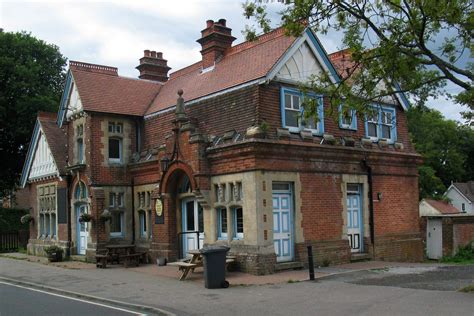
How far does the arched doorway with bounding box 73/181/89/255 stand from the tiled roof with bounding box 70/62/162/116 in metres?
3.45

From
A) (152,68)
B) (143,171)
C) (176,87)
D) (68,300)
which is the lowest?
(68,300)

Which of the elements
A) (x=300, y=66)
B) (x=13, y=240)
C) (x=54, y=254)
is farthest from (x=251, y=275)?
(x=13, y=240)

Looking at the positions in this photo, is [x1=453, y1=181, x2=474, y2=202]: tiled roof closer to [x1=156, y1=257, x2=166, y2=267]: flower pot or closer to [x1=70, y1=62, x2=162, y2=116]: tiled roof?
[x1=70, y1=62, x2=162, y2=116]: tiled roof

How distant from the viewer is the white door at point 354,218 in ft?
63.7

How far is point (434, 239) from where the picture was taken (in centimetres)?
2305

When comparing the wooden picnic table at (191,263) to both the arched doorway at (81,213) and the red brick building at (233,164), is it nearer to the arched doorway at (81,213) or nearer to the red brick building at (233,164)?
the red brick building at (233,164)

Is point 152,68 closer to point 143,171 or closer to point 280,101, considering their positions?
point 143,171

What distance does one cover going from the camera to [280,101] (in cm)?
1769

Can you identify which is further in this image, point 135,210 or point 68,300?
point 135,210

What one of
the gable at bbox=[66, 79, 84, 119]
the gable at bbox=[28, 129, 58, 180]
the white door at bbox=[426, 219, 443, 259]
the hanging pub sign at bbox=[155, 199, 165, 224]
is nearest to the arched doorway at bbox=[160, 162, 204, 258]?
the hanging pub sign at bbox=[155, 199, 165, 224]

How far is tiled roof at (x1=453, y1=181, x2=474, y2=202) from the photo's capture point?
2803 inches

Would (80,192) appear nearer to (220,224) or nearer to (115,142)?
(115,142)

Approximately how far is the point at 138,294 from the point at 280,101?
7763 mm

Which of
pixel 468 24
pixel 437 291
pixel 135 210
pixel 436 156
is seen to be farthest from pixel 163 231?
pixel 436 156
